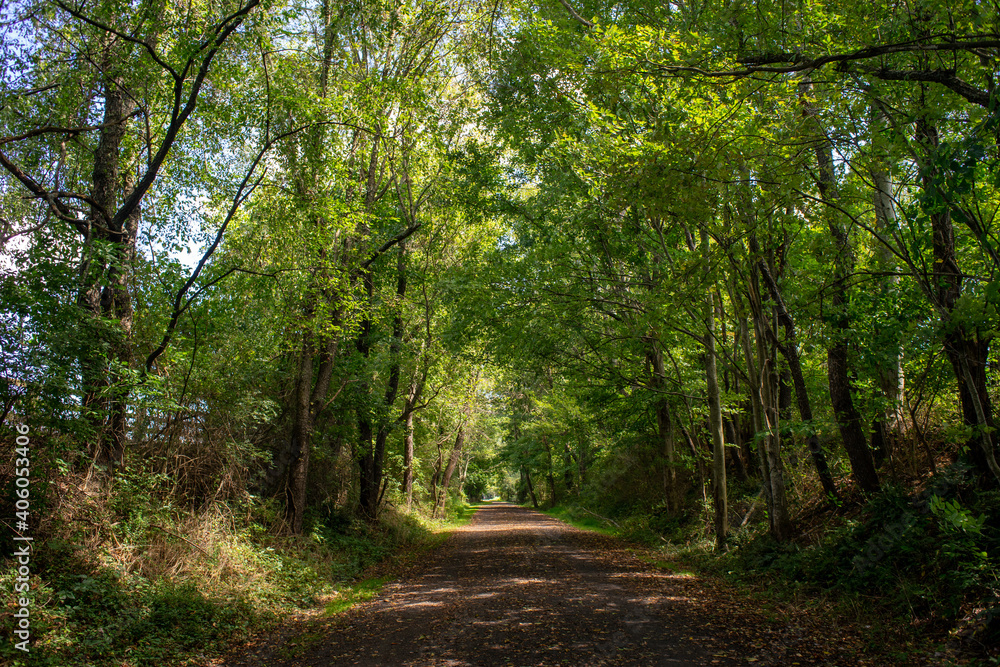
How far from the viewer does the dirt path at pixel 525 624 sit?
5.41 m

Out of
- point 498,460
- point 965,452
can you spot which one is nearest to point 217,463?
point 965,452

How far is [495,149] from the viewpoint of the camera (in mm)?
13422

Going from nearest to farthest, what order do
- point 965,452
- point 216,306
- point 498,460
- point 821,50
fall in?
point 821,50 → point 965,452 → point 216,306 → point 498,460

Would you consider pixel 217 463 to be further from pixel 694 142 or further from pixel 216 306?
pixel 694 142

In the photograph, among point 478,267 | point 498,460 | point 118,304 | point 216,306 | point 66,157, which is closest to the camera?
point 118,304

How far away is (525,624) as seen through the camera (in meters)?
6.56

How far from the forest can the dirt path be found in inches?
49.2

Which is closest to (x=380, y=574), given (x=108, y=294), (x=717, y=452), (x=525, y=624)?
(x=525, y=624)

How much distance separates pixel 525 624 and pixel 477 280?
23.2 feet

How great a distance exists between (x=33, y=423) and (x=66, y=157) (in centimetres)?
545

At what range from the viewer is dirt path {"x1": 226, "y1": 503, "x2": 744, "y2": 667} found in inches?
213

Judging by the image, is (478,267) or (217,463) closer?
(217,463)

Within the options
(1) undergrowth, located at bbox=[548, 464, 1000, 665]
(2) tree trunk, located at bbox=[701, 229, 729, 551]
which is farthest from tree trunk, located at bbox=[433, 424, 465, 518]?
(1) undergrowth, located at bbox=[548, 464, 1000, 665]

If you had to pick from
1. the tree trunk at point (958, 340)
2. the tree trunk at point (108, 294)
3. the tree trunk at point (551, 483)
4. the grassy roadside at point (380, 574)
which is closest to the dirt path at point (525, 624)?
the grassy roadside at point (380, 574)
